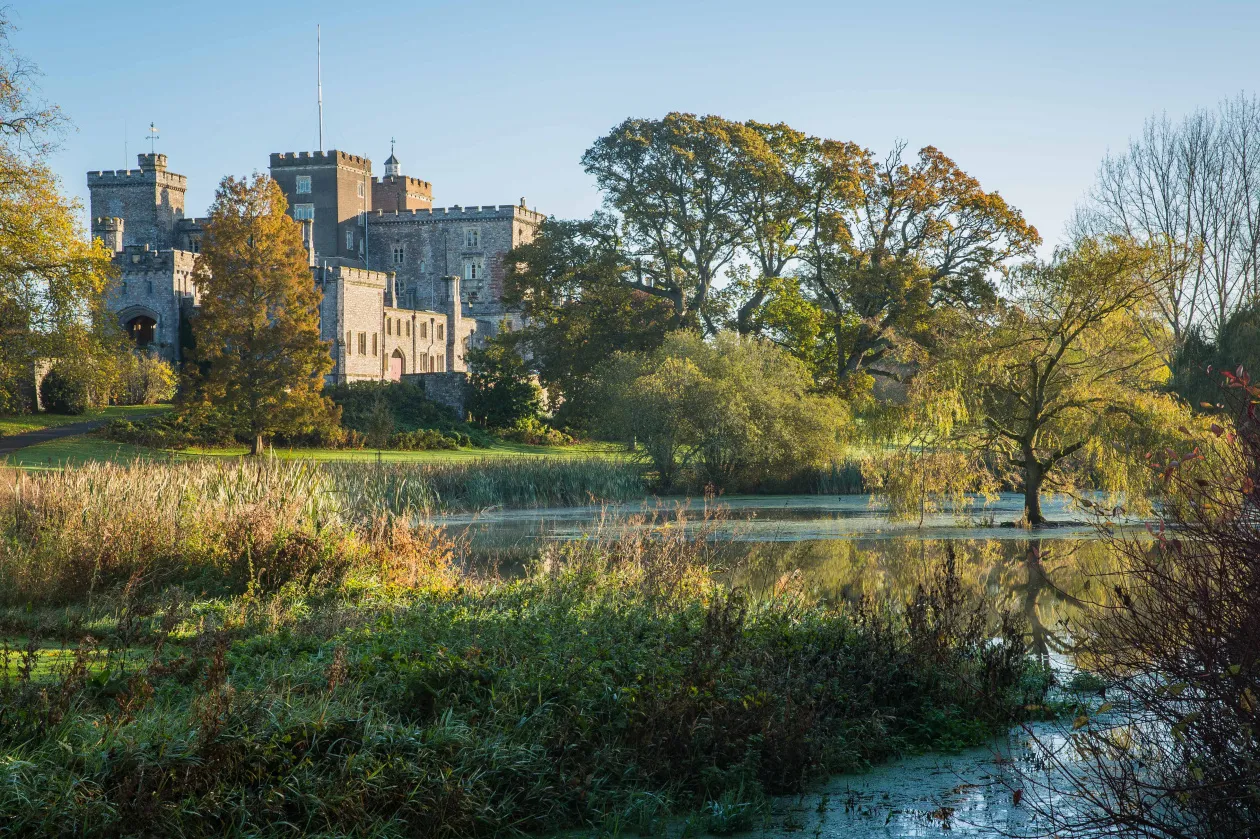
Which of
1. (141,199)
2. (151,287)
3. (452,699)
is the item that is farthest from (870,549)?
(141,199)

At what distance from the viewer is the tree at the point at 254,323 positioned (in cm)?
3759

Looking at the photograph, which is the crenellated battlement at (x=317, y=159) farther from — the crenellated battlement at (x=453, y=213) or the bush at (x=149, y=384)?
the bush at (x=149, y=384)

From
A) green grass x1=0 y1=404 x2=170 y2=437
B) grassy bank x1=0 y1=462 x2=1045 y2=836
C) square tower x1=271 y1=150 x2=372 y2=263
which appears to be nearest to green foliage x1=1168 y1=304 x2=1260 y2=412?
grassy bank x1=0 y1=462 x2=1045 y2=836

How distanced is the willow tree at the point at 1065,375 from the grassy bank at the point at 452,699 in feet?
33.2

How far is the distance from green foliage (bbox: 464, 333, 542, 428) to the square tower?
1190 inches

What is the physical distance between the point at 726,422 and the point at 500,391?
2598cm

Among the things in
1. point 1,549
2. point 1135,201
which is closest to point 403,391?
point 1135,201

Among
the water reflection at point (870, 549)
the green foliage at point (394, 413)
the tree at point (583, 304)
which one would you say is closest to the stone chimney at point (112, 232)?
the green foliage at point (394, 413)

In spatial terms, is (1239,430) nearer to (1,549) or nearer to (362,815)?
(362,815)

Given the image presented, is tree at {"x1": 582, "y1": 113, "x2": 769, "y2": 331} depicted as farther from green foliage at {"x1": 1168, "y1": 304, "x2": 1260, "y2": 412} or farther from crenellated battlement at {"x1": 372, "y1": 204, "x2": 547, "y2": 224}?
crenellated battlement at {"x1": 372, "y1": 204, "x2": 547, "y2": 224}

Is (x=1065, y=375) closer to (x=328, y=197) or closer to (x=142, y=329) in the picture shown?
(x=142, y=329)

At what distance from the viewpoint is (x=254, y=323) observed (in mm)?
38031

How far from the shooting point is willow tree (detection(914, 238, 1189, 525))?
19.8m

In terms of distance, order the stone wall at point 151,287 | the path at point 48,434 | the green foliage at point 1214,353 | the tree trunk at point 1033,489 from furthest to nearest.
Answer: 1. the stone wall at point 151,287
2. the path at point 48,434
3. the green foliage at point 1214,353
4. the tree trunk at point 1033,489
